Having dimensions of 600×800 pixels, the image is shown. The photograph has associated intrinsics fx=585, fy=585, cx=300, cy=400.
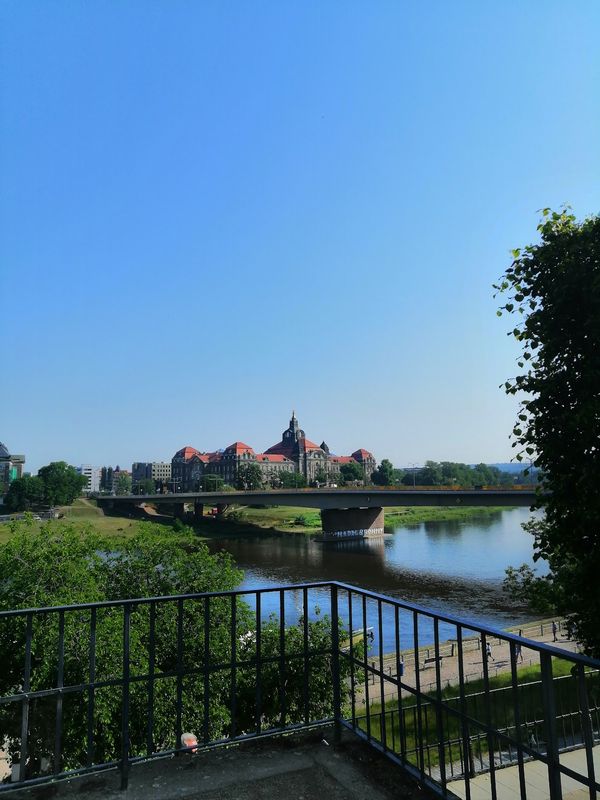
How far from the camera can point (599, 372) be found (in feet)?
27.2

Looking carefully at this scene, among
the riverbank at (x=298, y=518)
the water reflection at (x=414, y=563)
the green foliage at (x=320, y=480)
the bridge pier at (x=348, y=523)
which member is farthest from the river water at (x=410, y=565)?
the green foliage at (x=320, y=480)

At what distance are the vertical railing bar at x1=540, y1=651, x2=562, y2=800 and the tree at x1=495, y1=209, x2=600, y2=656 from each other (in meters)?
6.30

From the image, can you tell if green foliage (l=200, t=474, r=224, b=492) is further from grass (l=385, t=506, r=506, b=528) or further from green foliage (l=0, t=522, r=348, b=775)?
green foliage (l=0, t=522, r=348, b=775)

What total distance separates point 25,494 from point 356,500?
66129 mm

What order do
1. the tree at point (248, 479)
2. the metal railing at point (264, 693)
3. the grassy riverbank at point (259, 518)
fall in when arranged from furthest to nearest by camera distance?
the tree at point (248, 479) < the grassy riverbank at point (259, 518) < the metal railing at point (264, 693)

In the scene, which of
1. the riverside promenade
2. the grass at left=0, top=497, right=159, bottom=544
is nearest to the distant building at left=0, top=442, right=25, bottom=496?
the grass at left=0, top=497, right=159, bottom=544

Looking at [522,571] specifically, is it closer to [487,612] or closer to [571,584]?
[571,584]

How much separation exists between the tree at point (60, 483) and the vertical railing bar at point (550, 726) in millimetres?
101409

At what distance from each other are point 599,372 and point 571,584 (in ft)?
12.1

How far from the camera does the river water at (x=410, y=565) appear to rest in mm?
30778

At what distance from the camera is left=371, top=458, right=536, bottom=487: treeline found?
13475 cm

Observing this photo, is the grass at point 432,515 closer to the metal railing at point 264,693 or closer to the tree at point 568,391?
the metal railing at point 264,693

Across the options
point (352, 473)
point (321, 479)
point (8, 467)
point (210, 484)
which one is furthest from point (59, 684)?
point (8, 467)

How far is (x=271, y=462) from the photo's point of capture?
15275cm
